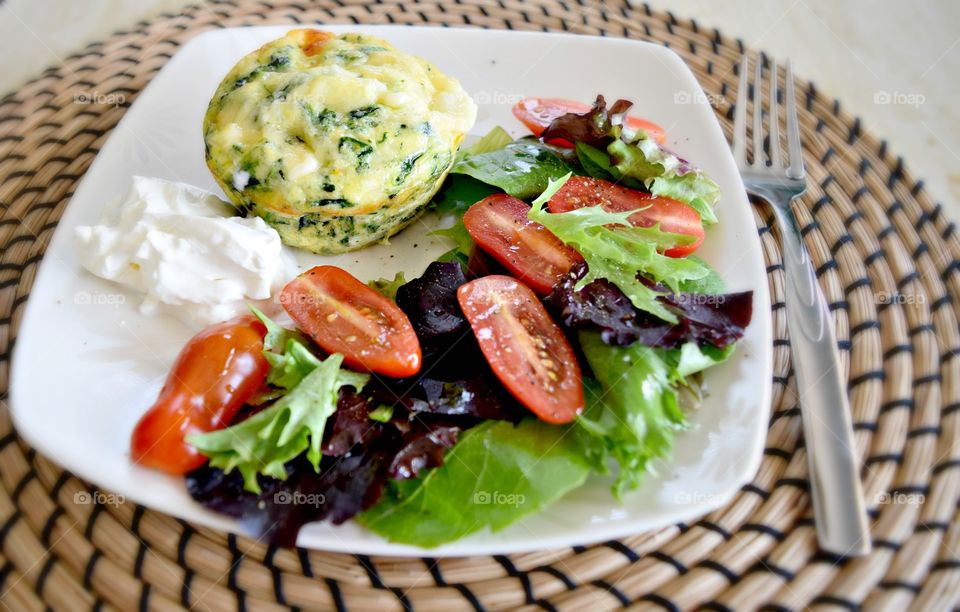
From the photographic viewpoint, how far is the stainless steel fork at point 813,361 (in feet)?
7.83

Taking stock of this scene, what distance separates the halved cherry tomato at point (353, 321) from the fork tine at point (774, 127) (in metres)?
1.92

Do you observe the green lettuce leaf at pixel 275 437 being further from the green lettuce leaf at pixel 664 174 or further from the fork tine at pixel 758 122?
the fork tine at pixel 758 122

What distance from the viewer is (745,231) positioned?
120 inches

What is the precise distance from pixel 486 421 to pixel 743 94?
7.56ft

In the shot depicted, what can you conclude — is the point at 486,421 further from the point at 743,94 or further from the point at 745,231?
the point at 743,94

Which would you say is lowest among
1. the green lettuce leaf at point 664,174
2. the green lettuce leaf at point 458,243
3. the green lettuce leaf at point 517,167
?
the green lettuce leaf at point 458,243

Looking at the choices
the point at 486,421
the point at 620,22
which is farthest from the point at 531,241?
the point at 620,22

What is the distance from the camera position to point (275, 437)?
2.37 meters

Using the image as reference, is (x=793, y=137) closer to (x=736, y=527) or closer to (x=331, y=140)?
(x=736, y=527)

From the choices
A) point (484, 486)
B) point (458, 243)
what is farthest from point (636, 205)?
point (484, 486)

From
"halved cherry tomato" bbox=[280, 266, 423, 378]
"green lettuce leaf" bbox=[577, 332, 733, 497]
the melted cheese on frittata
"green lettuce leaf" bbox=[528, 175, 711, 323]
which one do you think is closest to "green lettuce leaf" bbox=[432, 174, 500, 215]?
the melted cheese on frittata

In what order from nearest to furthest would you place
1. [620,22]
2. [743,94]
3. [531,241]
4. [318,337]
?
1. [318,337]
2. [531,241]
3. [743,94]
4. [620,22]

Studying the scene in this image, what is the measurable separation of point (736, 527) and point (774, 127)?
1.96 meters

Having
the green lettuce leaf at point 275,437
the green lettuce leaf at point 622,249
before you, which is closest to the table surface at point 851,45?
the green lettuce leaf at point 622,249
